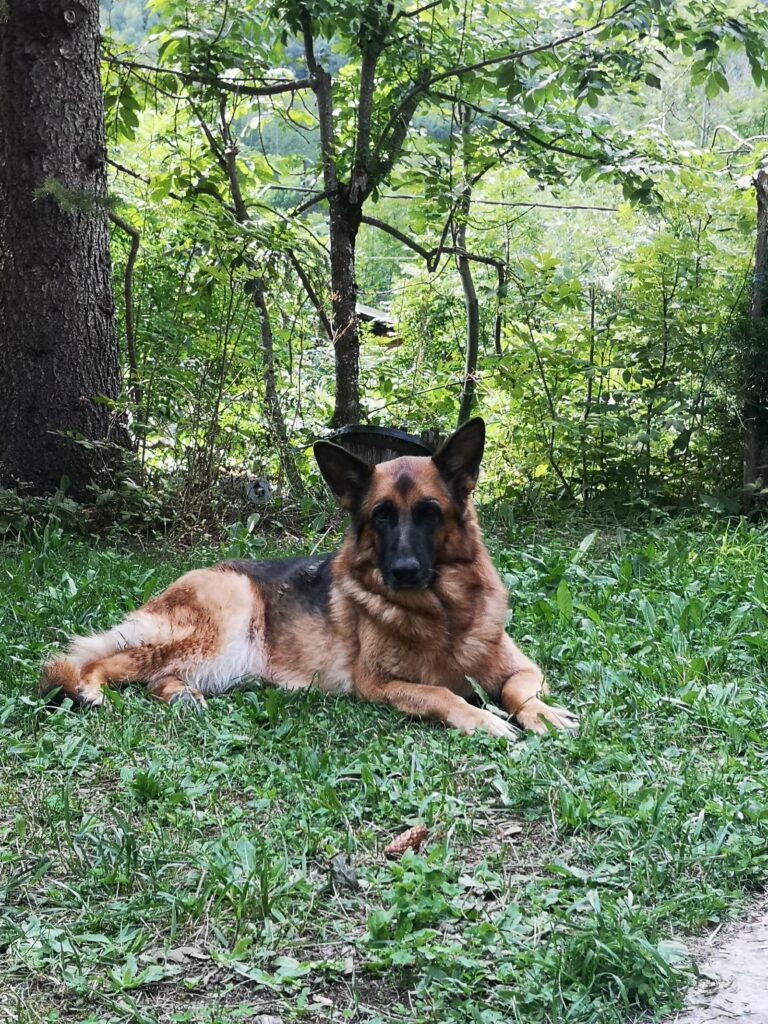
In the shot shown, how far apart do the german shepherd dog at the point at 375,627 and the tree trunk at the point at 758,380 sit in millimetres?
3739

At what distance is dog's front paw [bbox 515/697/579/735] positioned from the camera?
3.88 metres

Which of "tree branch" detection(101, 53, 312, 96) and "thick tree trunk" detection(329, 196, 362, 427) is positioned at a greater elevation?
"tree branch" detection(101, 53, 312, 96)

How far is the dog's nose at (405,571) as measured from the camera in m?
4.29

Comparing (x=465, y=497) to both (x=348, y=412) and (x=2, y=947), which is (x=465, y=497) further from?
(x=348, y=412)

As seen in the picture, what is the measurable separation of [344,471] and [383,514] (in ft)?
0.93

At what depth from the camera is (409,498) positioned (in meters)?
4.42

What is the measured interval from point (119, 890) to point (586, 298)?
6712 mm

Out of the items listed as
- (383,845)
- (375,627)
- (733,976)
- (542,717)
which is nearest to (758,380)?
(375,627)

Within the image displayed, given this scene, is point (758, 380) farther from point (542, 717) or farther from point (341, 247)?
point (542, 717)

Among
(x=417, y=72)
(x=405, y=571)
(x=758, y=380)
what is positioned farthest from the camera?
(x=417, y=72)

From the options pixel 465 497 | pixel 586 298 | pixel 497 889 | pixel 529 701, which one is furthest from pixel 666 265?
pixel 497 889

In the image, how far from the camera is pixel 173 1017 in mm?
2279

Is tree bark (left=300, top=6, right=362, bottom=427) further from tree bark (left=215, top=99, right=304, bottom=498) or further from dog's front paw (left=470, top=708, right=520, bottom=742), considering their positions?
dog's front paw (left=470, top=708, right=520, bottom=742)

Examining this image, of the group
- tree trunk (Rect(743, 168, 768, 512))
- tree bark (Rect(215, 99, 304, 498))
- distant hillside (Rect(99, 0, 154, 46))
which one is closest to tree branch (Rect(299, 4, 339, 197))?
tree bark (Rect(215, 99, 304, 498))
